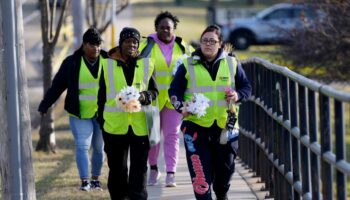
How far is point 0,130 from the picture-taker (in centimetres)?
885

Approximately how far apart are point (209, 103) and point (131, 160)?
115 cm

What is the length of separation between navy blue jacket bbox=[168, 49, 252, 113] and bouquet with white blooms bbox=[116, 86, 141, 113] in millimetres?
424

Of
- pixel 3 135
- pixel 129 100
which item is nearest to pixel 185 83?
pixel 129 100

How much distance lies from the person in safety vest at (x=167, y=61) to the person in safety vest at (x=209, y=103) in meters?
2.22

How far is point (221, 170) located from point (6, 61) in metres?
2.03

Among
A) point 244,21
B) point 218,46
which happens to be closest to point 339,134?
point 218,46

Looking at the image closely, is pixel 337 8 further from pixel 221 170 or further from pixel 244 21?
pixel 244 21

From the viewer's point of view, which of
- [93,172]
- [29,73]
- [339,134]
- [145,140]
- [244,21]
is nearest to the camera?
[339,134]

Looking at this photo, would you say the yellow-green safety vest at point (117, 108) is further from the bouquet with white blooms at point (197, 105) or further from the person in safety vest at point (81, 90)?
the person in safety vest at point (81, 90)

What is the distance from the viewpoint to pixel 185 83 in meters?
8.94

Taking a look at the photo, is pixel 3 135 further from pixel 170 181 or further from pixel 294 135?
pixel 170 181

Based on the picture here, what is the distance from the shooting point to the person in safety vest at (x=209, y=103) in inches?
347

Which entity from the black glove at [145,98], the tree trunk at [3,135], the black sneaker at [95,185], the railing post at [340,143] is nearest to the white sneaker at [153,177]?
the black sneaker at [95,185]

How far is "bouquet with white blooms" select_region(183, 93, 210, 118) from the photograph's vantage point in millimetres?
8680
